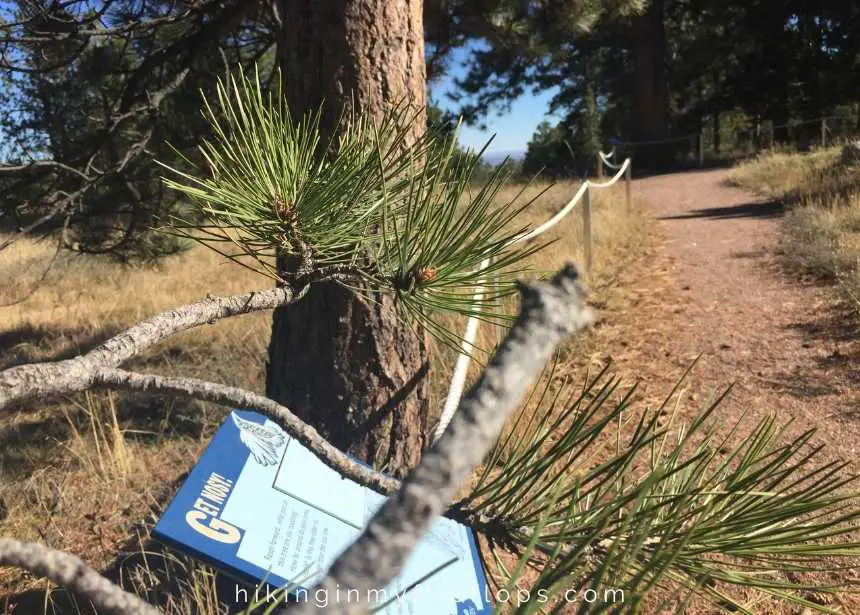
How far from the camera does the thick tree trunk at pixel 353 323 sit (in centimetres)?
167

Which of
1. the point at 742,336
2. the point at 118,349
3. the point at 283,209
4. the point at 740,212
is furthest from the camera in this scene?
the point at 740,212

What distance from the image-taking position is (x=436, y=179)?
906mm

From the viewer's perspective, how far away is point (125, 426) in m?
3.06

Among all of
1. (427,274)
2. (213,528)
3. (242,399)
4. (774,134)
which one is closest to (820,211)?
(427,274)

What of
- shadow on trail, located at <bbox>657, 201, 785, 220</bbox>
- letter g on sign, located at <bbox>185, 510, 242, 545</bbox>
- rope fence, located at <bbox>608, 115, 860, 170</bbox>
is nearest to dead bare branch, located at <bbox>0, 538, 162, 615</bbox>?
letter g on sign, located at <bbox>185, 510, 242, 545</bbox>

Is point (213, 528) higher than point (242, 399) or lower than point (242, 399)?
lower

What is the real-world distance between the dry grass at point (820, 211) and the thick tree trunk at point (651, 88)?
6.04 m

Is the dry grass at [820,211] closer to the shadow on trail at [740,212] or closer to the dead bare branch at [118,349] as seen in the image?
the shadow on trail at [740,212]

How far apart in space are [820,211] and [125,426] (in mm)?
6171

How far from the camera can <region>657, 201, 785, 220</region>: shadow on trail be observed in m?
7.68

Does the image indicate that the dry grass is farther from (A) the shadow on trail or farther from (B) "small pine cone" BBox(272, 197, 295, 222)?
(B) "small pine cone" BBox(272, 197, 295, 222)

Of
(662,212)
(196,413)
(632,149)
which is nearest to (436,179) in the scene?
(196,413)

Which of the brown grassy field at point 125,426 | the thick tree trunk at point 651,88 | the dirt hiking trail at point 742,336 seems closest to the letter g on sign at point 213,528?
the brown grassy field at point 125,426

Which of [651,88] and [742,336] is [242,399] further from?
[651,88]
